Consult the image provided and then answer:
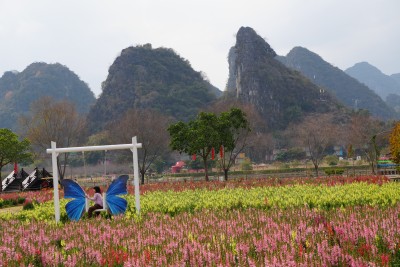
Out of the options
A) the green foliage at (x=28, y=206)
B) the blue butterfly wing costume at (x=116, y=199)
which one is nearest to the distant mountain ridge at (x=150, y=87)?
the green foliage at (x=28, y=206)

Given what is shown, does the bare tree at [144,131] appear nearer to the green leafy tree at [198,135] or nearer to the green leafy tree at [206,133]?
the green leafy tree at [198,135]

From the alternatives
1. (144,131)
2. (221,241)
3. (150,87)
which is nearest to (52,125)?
(144,131)

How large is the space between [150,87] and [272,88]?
118 feet

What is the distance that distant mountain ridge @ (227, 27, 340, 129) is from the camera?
12150 centimetres

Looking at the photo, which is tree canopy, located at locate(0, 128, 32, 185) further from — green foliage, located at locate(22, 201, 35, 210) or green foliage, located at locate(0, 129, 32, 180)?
green foliage, located at locate(22, 201, 35, 210)

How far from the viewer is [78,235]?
28.8 feet

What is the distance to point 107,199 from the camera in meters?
12.9

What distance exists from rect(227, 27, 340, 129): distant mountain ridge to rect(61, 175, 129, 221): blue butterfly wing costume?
354 feet

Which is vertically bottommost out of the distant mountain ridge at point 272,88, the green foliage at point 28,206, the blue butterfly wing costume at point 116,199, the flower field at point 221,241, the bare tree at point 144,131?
the green foliage at point 28,206

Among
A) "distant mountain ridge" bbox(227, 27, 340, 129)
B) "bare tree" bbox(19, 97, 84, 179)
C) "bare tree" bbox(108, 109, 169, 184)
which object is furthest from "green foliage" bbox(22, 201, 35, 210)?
"distant mountain ridge" bbox(227, 27, 340, 129)

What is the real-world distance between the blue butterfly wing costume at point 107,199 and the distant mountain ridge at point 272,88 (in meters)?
108

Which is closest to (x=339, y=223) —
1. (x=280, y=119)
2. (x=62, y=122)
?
(x=62, y=122)

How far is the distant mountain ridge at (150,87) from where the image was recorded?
406ft

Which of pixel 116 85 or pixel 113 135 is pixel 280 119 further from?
pixel 113 135
